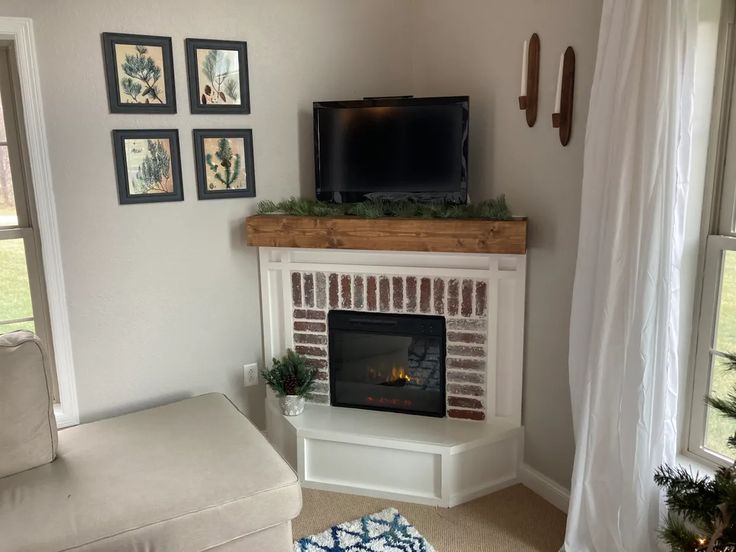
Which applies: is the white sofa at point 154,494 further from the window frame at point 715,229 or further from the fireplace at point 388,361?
the window frame at point 715,229

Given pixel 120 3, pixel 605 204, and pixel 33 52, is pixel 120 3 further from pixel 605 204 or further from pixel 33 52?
pixel 605 204

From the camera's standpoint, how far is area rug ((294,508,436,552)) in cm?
243

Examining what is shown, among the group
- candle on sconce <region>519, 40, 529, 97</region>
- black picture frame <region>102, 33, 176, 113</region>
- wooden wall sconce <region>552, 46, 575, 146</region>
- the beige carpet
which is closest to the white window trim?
black picture frame <region>102, 33, 176, 113</region>

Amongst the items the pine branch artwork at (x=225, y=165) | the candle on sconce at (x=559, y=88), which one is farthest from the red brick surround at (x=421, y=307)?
the candle on sconce at (x=559, y=88)

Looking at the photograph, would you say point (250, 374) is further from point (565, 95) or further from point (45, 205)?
point (565, 95)

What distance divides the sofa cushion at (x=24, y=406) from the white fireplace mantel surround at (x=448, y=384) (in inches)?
41.6

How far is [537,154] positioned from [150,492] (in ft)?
6.53

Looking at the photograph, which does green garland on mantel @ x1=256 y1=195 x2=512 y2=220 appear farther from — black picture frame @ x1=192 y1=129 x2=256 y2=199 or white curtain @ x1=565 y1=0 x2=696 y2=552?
white curtain @ x1=565 y1=0 x2=696 y2=552

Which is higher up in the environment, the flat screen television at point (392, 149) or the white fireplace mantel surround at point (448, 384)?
the flat screen television at point (392, 149)

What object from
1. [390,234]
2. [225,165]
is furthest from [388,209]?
[225,165]

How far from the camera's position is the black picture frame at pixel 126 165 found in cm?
267

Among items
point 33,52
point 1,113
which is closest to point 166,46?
point 33,52

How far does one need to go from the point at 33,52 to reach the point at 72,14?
0.23 metres

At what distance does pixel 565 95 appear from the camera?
2.38 meters
